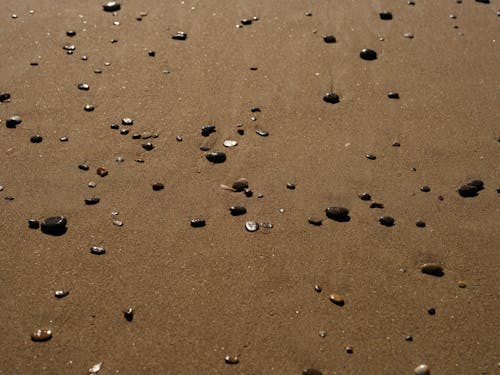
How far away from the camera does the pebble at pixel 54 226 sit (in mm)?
4379

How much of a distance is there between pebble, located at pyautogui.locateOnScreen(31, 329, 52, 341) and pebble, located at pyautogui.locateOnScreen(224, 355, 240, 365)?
1182 millimetres

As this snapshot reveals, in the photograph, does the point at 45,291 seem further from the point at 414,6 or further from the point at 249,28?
the point at 414,6

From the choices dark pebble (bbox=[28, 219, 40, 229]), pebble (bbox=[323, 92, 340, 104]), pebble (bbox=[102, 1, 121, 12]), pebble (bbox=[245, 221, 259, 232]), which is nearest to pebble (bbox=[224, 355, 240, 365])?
pebble (bbox=[245, 221, 259, 232])

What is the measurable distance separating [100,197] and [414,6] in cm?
485

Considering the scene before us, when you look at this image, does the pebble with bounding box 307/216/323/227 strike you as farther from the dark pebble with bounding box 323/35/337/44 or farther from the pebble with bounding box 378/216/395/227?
the dark pebble with bounding box 323/35/337/44

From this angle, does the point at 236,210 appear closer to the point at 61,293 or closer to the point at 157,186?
the point at 157,186

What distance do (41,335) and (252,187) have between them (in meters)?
2.04

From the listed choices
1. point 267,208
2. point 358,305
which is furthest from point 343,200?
point 358,305

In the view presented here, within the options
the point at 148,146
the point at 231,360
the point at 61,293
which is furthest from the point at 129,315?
the point at 148,146

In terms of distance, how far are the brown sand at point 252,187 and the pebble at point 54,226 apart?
0.05 meters

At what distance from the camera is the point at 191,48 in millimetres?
6340

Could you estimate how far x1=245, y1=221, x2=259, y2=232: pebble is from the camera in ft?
14.7

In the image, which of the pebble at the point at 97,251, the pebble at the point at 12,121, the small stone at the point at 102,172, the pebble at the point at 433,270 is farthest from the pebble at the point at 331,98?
the pebble at the point at 12,121

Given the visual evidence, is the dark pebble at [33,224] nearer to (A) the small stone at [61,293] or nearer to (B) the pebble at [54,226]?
(B) the pebble at [54,226]
